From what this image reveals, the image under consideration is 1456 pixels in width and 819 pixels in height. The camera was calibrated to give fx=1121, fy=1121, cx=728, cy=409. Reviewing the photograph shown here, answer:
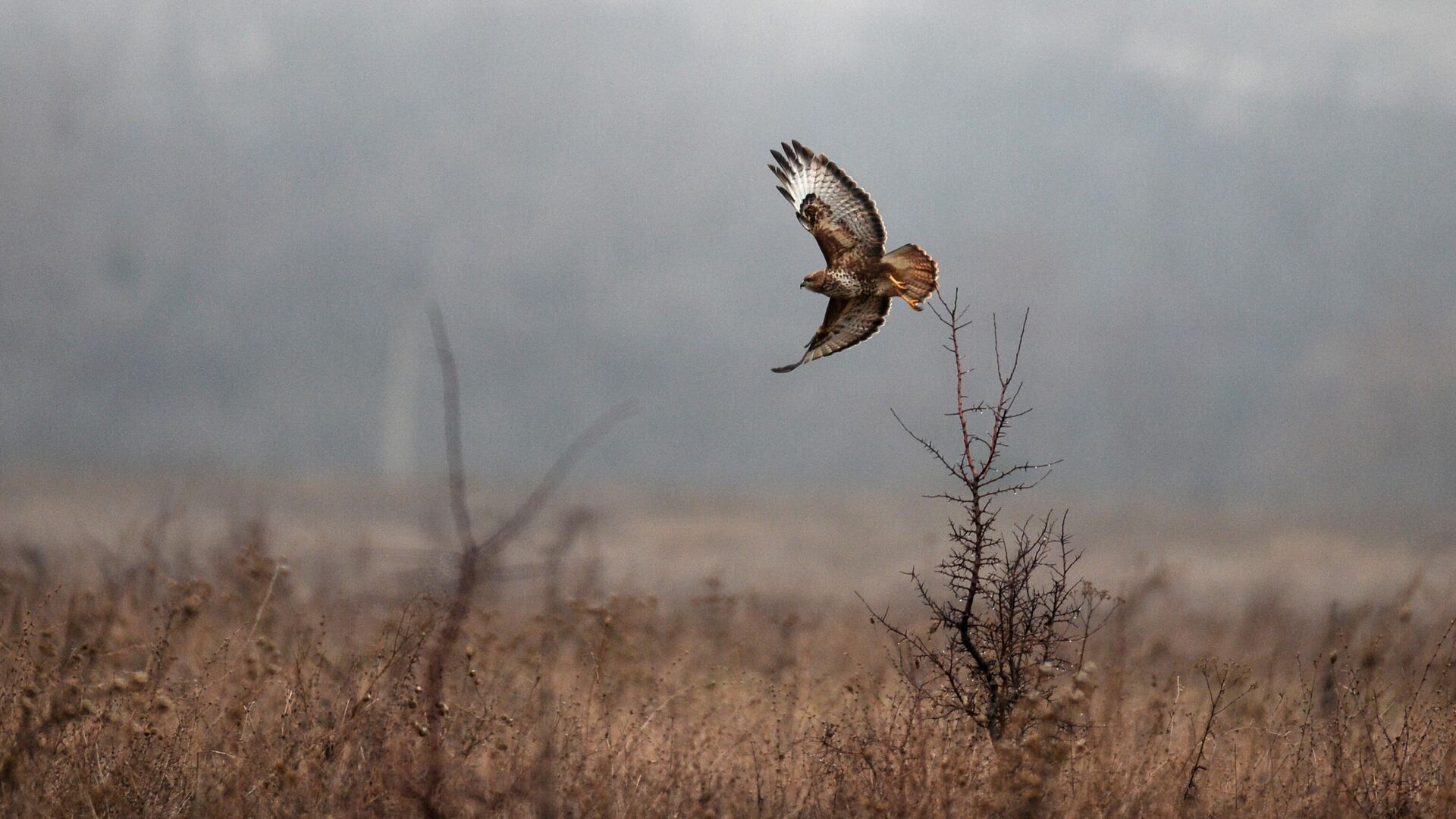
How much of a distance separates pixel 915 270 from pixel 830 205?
3.23 ft

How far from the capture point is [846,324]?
8.62m

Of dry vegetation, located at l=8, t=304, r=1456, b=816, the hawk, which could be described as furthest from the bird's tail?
dry vegetation, located at l=8, t=304, r=1456, b=816

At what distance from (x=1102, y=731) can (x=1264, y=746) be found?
213 cm

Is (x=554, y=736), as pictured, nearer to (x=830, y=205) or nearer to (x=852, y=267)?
(x=852, y=267)

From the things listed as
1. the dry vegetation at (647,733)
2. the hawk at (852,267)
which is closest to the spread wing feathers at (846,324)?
the hawk at (852,267)

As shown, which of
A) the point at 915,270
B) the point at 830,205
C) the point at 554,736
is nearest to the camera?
the point at 554,736

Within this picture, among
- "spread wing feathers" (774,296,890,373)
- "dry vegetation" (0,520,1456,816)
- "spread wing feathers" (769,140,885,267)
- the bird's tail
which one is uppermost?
"spread wing feathers" (769,140,885,267)

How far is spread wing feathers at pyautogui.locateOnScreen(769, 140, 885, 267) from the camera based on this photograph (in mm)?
8742

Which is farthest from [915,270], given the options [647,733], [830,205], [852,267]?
[647,733]

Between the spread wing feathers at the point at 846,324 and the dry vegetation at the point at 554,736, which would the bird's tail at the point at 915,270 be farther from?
the dry vegetation at the point at 554,736

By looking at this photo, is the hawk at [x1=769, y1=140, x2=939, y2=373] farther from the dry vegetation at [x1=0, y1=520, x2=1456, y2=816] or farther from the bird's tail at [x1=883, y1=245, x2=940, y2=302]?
the dry vegetation at [x1=0, y1=520, x2=1456, y2=816]

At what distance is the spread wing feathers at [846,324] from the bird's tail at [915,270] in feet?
0.67

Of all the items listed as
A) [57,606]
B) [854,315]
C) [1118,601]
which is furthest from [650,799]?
[57,606]

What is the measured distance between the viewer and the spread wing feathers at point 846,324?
8.54 m
